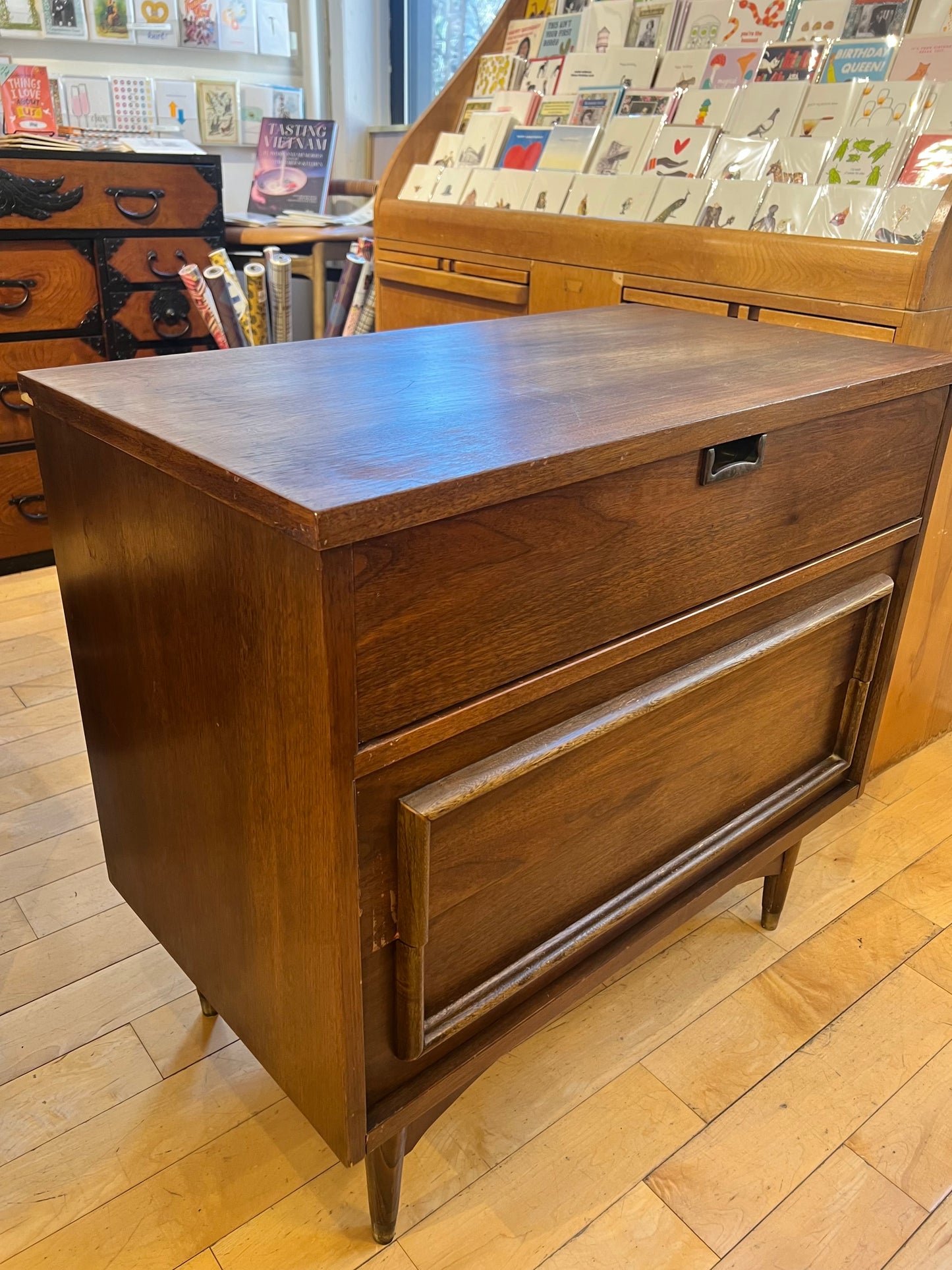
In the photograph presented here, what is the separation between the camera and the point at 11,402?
2.23 metres

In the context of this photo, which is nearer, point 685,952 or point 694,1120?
point 694,1120

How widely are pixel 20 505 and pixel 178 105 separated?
1.32m

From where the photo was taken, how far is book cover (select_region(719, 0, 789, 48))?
1476 millimetres

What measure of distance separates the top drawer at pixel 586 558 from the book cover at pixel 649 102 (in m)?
0.85

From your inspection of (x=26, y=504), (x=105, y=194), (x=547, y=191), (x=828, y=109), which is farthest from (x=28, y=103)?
(x=828, y=109)

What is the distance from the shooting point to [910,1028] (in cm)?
119

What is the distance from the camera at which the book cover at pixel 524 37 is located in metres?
1.87

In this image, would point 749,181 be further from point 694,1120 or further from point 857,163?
point 694,1120

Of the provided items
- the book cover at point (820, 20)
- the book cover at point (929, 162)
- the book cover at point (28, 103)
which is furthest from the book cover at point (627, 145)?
the book cover at point (28, 103)

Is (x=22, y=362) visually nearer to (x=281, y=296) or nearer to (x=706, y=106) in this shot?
(x=281, y=296)

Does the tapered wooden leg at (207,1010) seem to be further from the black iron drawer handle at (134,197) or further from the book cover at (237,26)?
the book cover at (237,26)

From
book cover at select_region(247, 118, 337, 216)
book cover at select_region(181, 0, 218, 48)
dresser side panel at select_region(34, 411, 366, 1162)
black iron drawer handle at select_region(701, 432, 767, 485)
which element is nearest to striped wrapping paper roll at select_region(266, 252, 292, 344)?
book cover at select_region(247, 118, 337, 216)

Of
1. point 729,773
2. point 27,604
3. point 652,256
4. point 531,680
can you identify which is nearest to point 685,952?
point 729,773

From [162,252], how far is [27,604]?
0.91 metres
